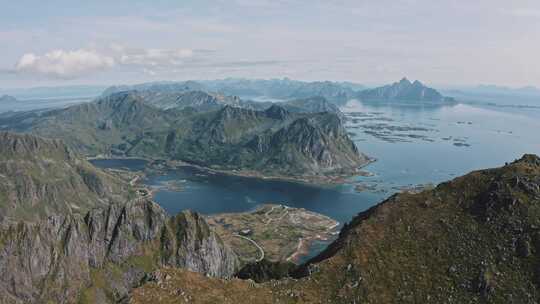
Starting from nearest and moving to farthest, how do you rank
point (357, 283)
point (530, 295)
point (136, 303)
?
point (136, 303) < point (530, 295) < point (357, 283)

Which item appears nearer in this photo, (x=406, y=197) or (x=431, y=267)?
(x=431, y=267)

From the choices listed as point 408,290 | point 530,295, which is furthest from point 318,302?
point 530,295

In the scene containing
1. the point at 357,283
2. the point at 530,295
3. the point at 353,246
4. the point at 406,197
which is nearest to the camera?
the point at 530,295

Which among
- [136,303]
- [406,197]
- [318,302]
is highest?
[406,197]

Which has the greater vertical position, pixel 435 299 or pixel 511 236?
pixel 511 236

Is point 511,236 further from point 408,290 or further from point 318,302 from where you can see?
point 318,302

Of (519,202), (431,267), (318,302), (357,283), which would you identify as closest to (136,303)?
(318,302)
